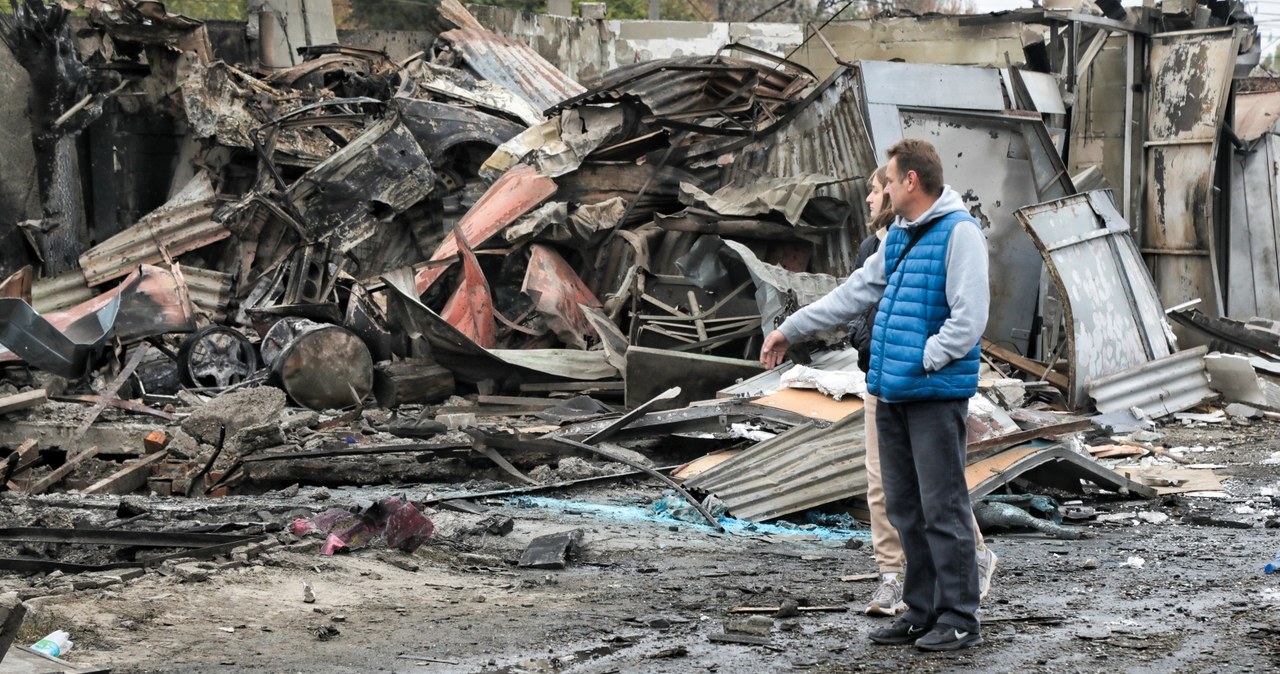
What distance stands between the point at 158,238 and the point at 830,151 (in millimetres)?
7314

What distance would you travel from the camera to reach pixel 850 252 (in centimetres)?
1223

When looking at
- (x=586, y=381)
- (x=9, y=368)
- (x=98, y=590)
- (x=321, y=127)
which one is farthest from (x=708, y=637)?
(x=321, y=127)

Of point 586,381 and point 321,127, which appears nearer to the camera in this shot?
point 586,381

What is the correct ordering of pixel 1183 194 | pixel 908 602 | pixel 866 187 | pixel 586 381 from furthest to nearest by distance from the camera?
1. pixel 1183 194
2. pixel 866 187
3. pixel 586 381
4. pixel 908 602

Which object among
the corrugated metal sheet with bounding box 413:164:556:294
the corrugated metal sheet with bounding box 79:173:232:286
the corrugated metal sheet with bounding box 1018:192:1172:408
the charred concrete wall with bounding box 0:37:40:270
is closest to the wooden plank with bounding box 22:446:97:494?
the corrugated metal sheet with bounding box 413:164:556:294

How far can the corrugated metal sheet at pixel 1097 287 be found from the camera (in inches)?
429

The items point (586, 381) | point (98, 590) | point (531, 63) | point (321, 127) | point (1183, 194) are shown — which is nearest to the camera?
point (98, 590)

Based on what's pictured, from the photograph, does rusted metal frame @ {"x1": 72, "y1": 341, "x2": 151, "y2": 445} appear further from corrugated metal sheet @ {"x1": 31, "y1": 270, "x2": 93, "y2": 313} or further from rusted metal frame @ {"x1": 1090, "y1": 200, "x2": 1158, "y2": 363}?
rusted metal frame @ {"x1": 1090, "y1": 200, "x2": 1158, "y2": 363}

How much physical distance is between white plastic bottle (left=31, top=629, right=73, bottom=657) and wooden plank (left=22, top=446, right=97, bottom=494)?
417cm

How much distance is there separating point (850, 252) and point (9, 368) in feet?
24.6

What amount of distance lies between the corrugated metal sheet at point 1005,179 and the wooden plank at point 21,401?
7.67m

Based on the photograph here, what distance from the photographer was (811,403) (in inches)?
310

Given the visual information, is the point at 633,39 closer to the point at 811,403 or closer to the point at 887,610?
the point at 811,403

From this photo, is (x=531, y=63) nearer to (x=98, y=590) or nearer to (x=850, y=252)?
(x=850, y=252)
